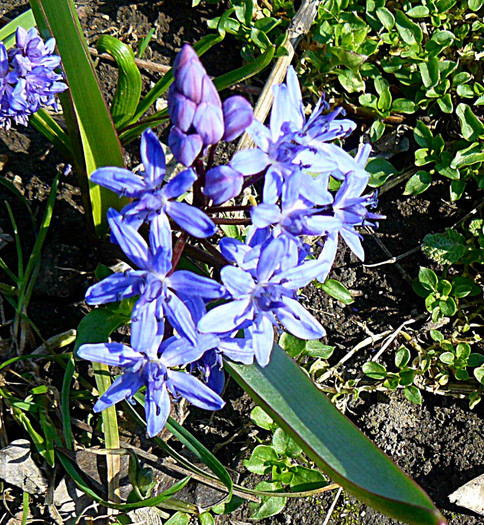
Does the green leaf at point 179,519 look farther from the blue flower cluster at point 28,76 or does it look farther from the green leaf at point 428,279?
the blue flower cluster at point 28,76

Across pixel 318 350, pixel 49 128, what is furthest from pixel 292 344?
pixel 49 128

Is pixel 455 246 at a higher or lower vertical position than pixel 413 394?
higher

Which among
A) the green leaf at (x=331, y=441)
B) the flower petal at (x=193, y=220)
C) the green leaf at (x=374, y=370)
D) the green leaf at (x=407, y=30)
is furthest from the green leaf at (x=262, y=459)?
the green leaf at (x=407, y=30)

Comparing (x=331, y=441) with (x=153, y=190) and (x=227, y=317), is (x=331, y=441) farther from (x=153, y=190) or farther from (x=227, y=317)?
(x=153, y=190)

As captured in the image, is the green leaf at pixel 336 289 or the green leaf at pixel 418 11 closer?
the green leaf at pixel 336 289

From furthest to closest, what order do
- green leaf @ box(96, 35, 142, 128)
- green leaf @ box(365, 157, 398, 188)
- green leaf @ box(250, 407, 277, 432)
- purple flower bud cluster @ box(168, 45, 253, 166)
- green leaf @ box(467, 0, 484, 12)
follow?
green leaf @ box(467, 0, 484, 12), green leaf @ box(365, 157, 398, 188), green leaf @ box(250, 407, 277, 432), green leaf @ box(96, 35, 142, 128), purple flower bud cluster @ box(168, 45, 253, 166)

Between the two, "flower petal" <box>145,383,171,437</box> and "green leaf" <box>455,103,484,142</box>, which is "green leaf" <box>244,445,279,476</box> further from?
"green leaf" <box>455,103,484,142</box>

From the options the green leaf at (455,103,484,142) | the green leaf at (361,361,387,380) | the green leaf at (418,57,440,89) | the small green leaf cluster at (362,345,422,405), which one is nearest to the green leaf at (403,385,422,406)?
the small green leaf cluster at (362,345,422,405)
